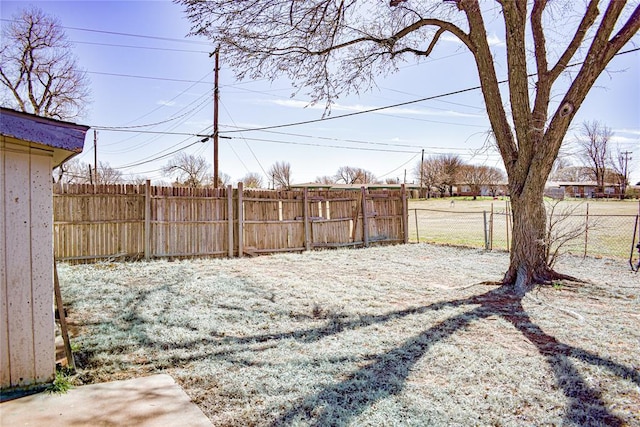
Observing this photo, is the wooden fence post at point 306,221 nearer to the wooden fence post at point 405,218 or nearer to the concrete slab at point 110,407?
the wooden fence post at point 405,218

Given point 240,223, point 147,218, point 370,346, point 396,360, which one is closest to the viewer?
point 396,360

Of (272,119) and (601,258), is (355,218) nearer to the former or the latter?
(601,258)

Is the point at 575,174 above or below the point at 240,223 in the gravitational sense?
above

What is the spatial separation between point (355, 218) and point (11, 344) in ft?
31.5

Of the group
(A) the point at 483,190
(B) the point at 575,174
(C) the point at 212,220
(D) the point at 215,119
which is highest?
(B) the point at 575,174

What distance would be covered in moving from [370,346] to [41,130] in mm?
2932

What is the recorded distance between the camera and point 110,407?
232 centimetres

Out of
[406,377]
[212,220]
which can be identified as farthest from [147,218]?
[406,377]

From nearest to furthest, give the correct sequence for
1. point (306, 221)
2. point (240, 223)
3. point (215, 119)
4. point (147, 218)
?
point (147, 218), point (240, 223), point (306, 221), point (215, 119)

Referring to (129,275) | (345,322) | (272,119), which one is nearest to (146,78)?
(272,119)

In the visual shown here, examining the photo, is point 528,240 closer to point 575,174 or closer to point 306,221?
point 306,221

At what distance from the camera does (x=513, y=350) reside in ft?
10.8

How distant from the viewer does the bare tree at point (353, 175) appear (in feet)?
213

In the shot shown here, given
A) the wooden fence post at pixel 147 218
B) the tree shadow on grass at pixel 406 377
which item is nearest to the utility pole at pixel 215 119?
the wooden fence post at pixel 147 218
